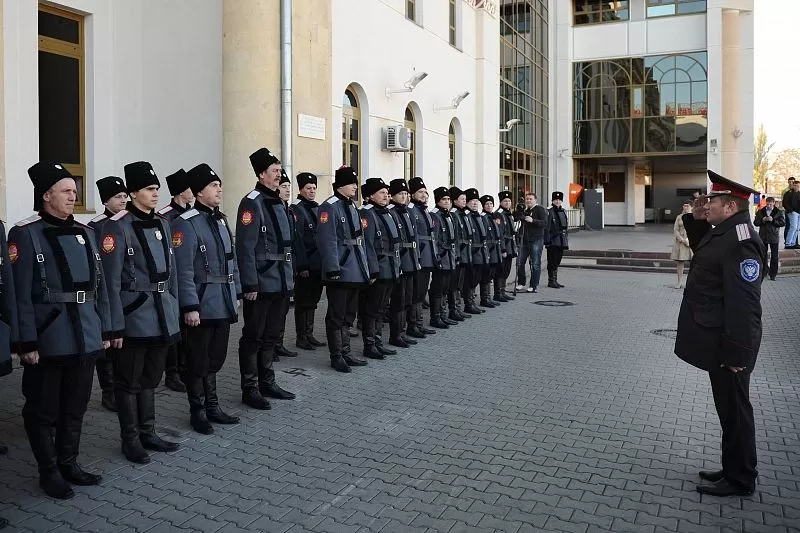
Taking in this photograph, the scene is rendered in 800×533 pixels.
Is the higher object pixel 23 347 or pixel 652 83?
pixel 652 83

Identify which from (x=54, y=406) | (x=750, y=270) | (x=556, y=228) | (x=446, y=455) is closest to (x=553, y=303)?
(x=556, y=228)

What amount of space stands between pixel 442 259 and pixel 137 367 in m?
6.29

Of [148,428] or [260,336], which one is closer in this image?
[148,428]

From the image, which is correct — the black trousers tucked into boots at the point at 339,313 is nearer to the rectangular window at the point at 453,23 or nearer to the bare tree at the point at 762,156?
the rectangular window at the point at 453,23

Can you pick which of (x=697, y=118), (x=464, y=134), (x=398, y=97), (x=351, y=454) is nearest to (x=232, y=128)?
(x=398, y=97)

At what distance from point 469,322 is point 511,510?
741 cm

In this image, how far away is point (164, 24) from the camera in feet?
41.4

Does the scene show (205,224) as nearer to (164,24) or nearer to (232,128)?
(232,128)

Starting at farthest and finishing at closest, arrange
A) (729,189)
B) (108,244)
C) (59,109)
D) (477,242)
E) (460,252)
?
(477,242) → (460,252) → (59,109) → (108,244) → (729,189)

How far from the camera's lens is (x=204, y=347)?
19.8 ft

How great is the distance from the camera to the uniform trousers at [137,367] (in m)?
5.30

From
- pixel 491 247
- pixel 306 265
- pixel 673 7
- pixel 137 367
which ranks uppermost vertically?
pixel 673 7

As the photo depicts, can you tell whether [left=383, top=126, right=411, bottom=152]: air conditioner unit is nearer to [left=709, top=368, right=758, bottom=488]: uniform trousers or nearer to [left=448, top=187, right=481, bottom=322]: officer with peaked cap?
[left=448, top=187, right=481, bottom=322]: officer with peaked cap

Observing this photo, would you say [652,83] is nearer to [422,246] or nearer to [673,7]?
[673,7]
